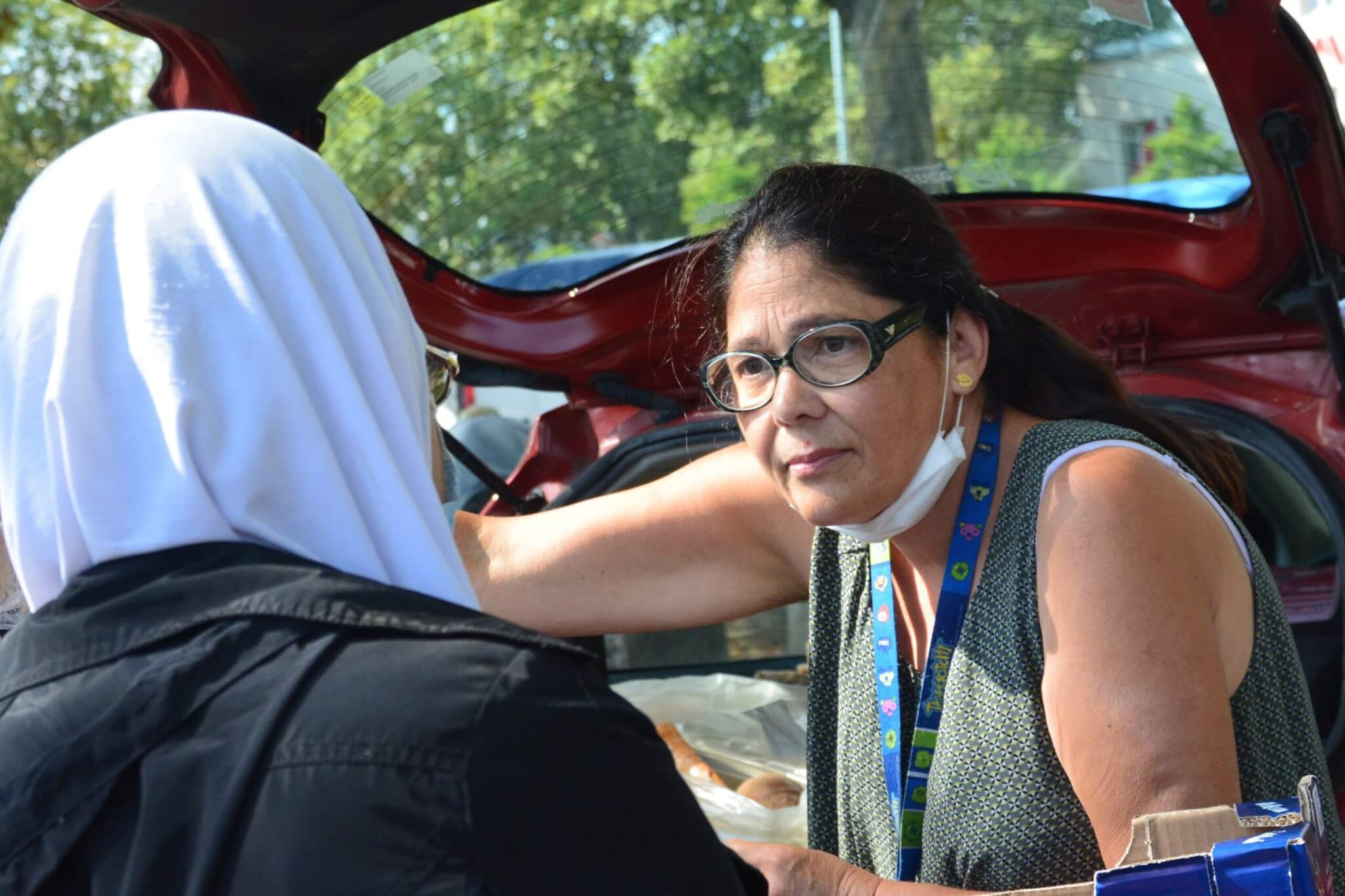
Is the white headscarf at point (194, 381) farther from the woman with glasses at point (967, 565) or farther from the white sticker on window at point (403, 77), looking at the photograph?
the white sticker on window at point (403, 77)

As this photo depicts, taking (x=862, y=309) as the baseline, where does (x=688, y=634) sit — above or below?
below

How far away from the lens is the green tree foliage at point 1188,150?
7.48ft

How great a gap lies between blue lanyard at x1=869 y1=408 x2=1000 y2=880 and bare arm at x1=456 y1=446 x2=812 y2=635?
13.4 inches

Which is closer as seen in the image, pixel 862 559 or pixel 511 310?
pixel 862 559

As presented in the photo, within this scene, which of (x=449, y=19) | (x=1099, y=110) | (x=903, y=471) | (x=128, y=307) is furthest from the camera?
(x=1099, y=110)

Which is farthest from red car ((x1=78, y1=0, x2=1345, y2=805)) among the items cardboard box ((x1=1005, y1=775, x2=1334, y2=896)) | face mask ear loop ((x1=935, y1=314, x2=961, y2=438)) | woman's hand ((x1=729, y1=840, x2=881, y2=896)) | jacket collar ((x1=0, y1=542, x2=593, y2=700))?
jacket collar ((x1=0, y1=542, x2=593, y2=700))

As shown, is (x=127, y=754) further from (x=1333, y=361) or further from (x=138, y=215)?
(x=1333, y=361)

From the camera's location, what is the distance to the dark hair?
1.68 m

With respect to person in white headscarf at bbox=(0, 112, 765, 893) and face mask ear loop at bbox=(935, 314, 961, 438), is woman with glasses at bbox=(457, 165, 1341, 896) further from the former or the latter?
person in white headscarf at bbox=(0, 112, 765, 893)

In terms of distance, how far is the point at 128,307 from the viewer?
886 mm

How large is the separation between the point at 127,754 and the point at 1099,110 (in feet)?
7.44

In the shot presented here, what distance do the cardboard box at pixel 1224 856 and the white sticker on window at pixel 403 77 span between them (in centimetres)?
184

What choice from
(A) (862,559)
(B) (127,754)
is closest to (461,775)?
(B) (127,754)

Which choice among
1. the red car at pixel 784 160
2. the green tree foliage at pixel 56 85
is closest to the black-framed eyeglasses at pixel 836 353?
the red car at pixel 784 160
